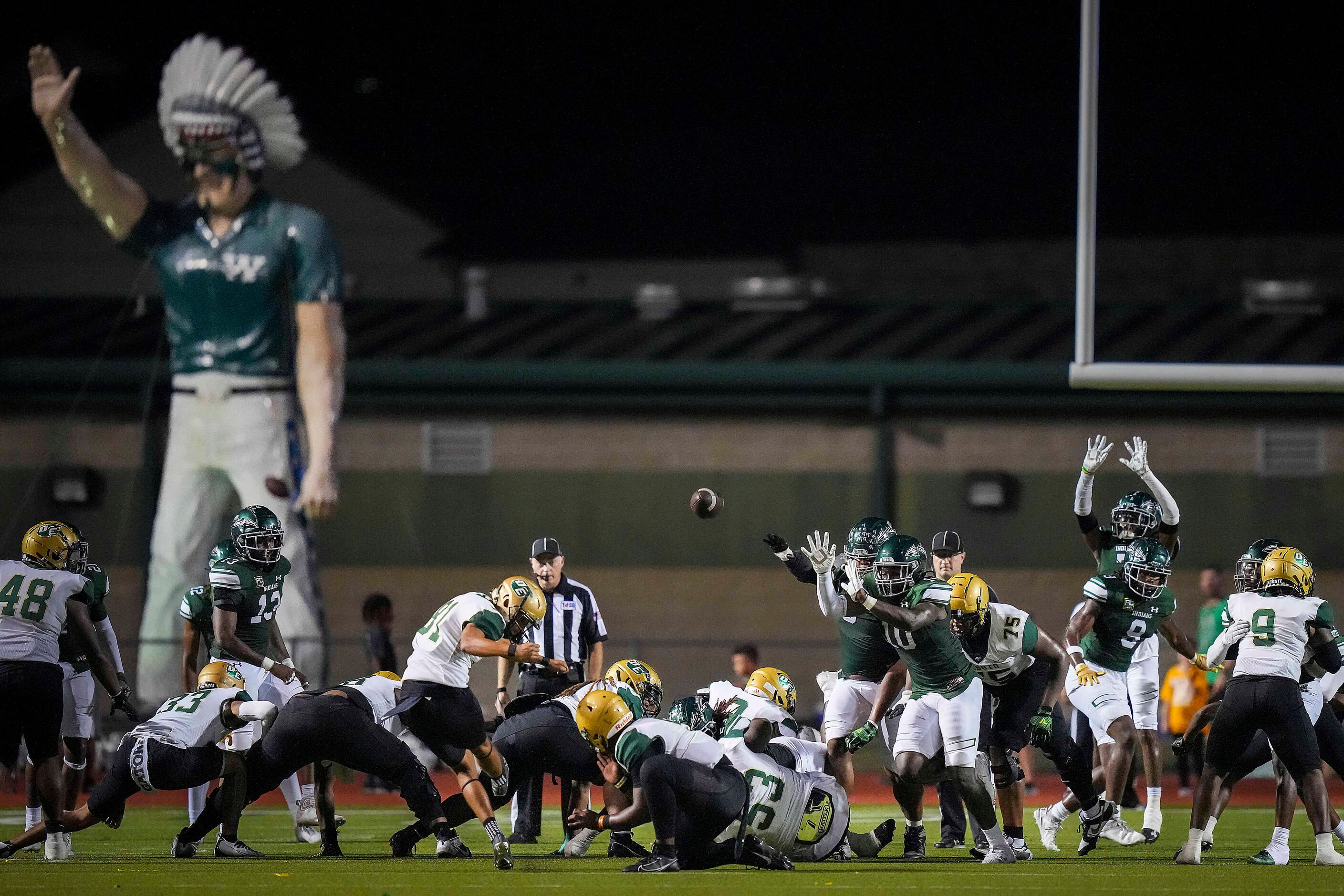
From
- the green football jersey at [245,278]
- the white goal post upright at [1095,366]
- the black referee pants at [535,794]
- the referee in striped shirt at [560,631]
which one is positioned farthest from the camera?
the green football jersey at [245,278]

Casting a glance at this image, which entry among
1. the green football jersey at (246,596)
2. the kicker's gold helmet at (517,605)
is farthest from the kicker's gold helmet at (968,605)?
the green football jersey at (246,596)

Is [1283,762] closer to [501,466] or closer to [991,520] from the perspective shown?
[991,520]

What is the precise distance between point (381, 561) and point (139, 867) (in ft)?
28.3

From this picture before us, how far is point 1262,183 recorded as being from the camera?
68.1 feet

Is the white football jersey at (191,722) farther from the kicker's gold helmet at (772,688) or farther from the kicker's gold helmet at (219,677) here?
the kicker's gold helmet at (772,688)

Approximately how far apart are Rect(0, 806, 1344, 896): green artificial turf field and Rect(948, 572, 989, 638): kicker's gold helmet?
1.13 meters

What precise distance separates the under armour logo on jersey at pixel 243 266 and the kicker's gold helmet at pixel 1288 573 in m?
9.20

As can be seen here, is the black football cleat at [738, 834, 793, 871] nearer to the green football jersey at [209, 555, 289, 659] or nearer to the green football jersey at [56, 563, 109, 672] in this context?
the green football jersey at [209, 555, 289, 659]

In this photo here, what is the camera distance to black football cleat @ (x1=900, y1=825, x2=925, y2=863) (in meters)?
8.84

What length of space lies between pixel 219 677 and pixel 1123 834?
15.6 feet

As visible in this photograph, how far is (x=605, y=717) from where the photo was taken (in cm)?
803

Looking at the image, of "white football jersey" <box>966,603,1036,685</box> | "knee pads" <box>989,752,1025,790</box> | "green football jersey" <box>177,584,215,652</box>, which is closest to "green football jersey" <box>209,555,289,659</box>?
"green football jersey" <box>177,584,215,652</box>

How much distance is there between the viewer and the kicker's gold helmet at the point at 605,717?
316 inches

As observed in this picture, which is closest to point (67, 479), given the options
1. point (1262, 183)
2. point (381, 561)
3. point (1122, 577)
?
point (381, 561)
